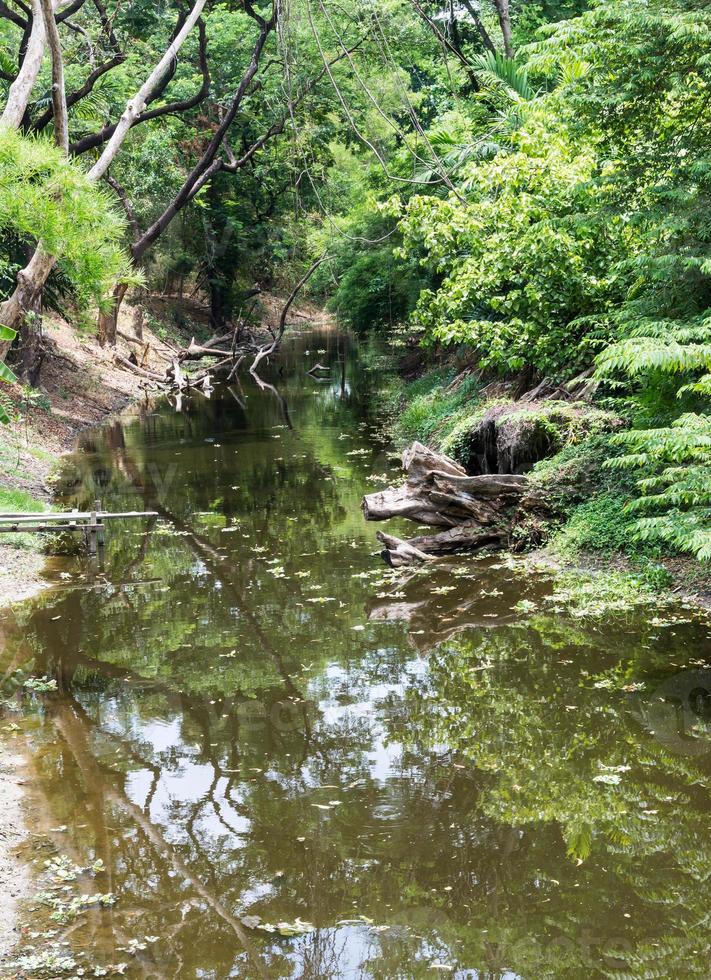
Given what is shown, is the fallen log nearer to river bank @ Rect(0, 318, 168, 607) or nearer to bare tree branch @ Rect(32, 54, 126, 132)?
river bank @ Rect(0, 318, 168, 607)

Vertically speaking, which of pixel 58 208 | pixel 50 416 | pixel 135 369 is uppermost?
pixel 135 369

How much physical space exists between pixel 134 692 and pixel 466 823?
3.56 meters

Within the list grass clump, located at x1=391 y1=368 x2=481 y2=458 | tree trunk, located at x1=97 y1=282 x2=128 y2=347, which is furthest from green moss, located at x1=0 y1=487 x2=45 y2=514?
tree trunk, located at x1=97 y1=282 x2=128 y2=347

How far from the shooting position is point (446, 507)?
38.8 feet

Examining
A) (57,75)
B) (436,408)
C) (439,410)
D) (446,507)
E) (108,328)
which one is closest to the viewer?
(446,507)

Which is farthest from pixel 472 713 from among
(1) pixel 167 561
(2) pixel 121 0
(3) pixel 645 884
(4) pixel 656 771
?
(2) pixel 121 0

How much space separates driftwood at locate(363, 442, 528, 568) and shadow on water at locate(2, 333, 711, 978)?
33 centimetres

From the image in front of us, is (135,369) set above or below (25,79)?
below

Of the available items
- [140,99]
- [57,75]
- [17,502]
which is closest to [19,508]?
[17,502]

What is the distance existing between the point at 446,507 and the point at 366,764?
16.8ft

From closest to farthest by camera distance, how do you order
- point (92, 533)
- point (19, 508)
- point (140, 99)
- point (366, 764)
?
point (366, 764) < point (92, 533) < point (19, 508) < point (140, 99)

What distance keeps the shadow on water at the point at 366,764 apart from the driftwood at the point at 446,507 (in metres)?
0.33

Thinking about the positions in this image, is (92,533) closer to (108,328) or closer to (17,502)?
(17,502)

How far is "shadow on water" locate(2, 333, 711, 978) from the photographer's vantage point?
5223 mm
